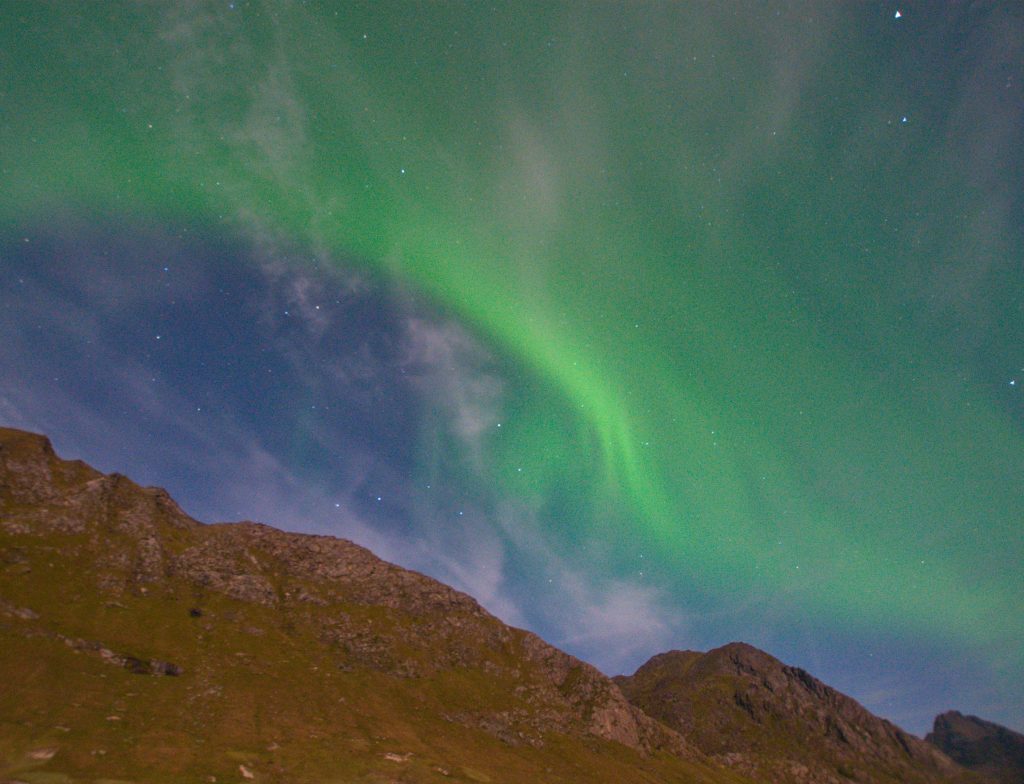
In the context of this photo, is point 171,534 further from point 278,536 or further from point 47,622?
point 47,622

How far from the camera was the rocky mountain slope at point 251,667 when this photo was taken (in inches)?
2591

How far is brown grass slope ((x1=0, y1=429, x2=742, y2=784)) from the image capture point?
65812 mm

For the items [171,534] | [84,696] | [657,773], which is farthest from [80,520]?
[657,773]

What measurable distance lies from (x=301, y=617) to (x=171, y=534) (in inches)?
1893

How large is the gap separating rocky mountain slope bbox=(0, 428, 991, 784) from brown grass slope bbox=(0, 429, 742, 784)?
43 centimetres

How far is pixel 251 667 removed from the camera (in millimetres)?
99438

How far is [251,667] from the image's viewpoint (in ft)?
326

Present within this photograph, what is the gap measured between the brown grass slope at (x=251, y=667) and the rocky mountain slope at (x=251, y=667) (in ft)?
1.42

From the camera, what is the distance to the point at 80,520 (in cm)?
12156

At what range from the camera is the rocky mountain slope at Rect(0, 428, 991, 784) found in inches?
2591

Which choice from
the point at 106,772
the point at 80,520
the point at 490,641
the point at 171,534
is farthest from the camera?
the point at 490,641

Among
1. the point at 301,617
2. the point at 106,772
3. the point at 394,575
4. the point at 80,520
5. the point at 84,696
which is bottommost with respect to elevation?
the point at 106,772

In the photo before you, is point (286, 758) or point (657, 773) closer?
point (286, 758)

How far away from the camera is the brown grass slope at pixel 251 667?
65.8 m
